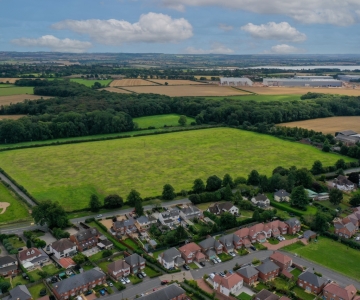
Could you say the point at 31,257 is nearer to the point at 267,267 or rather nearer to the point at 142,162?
the point at 267,267

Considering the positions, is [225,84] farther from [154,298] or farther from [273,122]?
[154,298]

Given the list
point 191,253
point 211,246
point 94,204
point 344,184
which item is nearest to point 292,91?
point 344,184

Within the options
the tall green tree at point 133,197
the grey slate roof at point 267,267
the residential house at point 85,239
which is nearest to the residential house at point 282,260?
the grey slate roof at point 267,267

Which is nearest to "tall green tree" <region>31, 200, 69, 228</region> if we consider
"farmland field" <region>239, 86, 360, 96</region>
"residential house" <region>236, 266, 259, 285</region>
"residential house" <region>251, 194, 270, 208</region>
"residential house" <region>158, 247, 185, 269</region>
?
"residential house" <region>158, 247, 185, 269</region>

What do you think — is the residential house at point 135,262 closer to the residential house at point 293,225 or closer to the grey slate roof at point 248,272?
the grey slate roof at point 248,272

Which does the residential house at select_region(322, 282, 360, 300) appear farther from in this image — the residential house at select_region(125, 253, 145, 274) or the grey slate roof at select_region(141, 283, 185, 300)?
the residential house at select_region(125, 253, 145, 274)

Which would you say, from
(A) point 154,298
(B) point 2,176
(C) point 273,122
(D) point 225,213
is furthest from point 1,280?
(C) point 273,122
